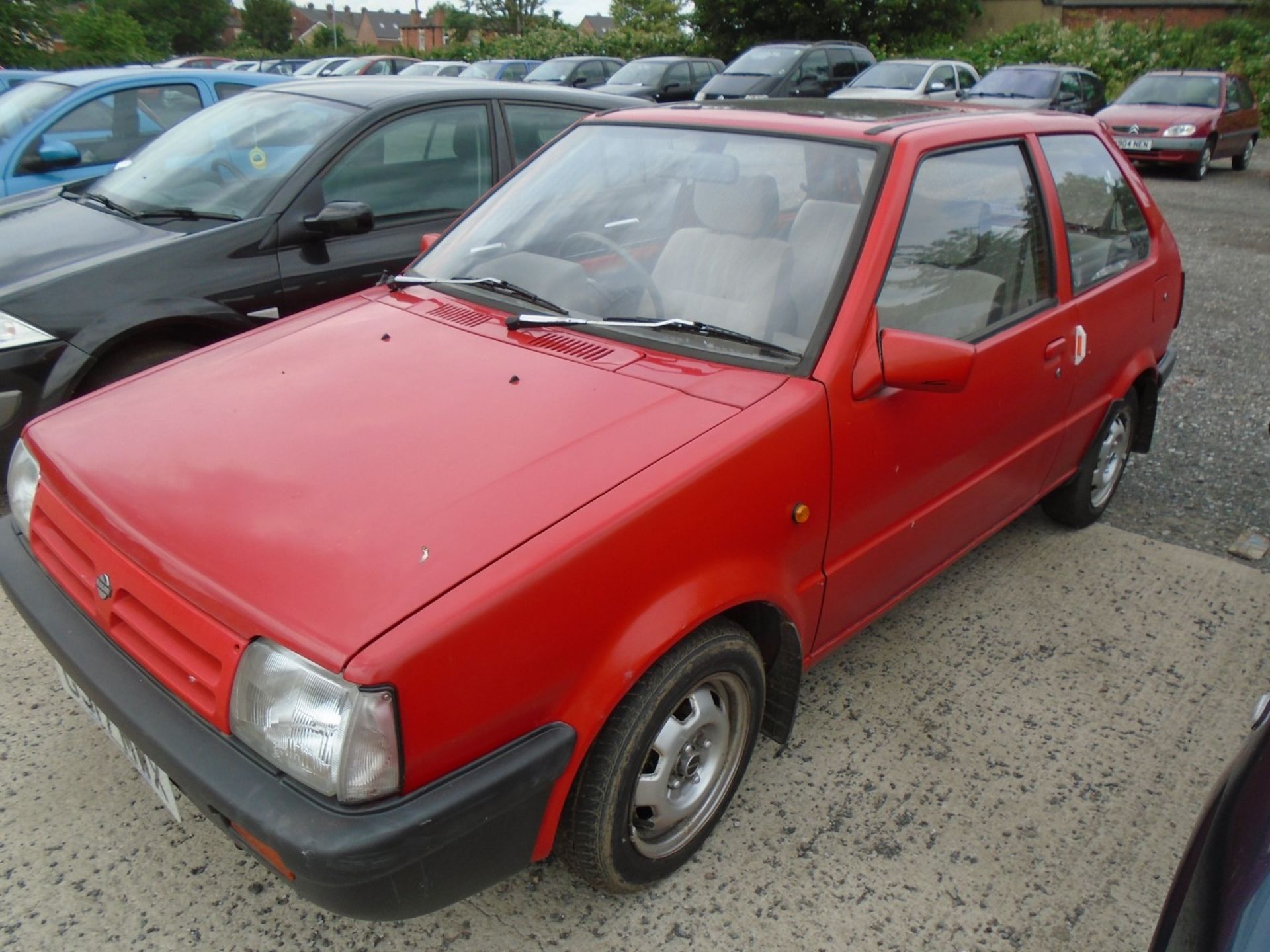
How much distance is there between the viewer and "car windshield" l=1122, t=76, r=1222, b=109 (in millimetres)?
15117

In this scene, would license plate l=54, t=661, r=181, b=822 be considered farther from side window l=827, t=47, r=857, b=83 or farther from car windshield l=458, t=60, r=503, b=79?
car windshield l=458, t=60, r=503, b=79

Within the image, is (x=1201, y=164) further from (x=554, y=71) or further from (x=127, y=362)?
(x=127, y=362)

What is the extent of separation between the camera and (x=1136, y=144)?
1458 centimetres

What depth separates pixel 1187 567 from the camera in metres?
3.78

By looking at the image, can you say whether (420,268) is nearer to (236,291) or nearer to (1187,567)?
(236,291)

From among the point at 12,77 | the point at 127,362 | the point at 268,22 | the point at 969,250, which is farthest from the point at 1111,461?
the point at 268,22

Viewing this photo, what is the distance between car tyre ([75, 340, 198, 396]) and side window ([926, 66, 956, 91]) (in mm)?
14989

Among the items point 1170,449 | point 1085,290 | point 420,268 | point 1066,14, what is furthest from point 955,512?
point 1066,14

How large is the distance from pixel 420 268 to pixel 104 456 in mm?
1238

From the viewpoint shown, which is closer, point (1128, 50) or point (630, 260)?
point (630, 260)

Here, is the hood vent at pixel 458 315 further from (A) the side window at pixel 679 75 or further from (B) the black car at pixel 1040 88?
(A) the side window at pixel 679 75

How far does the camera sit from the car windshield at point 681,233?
2449 millimetres

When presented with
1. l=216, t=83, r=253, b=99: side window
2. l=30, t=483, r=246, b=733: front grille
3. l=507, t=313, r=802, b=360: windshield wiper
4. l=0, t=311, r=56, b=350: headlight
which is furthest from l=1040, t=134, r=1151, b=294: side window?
l=216, t=83, r=253, b=99: side window

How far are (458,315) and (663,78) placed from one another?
1673cm
